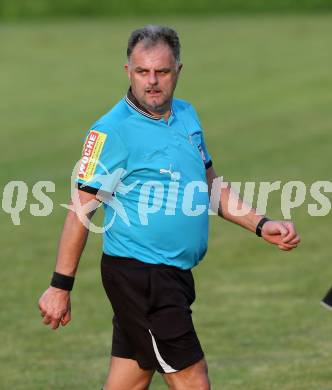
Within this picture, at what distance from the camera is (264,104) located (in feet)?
101

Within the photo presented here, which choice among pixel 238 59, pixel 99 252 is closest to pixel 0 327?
pixel 99 252

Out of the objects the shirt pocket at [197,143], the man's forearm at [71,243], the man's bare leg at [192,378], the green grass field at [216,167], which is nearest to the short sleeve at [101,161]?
the man's forearm at [71,243]

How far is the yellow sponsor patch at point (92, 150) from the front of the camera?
6844 millimetres

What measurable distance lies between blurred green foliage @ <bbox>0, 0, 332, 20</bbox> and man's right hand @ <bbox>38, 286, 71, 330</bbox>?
4431cm

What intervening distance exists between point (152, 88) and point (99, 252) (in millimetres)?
9215

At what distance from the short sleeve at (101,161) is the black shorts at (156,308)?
468 millimetres

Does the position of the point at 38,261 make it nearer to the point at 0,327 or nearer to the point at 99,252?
the point at 99,252

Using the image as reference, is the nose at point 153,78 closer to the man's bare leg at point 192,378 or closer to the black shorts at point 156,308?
the black shorts at point 156,308

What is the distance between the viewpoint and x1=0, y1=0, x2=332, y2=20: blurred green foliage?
51.0 meters

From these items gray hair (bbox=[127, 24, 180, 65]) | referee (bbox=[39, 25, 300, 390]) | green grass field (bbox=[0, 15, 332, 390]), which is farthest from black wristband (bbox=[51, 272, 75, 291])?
green grass field (bbox=[0, 15, 332, 390])

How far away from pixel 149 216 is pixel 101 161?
0.41 meters

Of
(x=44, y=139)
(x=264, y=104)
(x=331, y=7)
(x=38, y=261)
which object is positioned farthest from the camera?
(x=331, y=7)

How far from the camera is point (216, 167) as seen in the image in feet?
72.5

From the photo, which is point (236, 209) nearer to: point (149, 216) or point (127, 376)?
point (149, 216)
